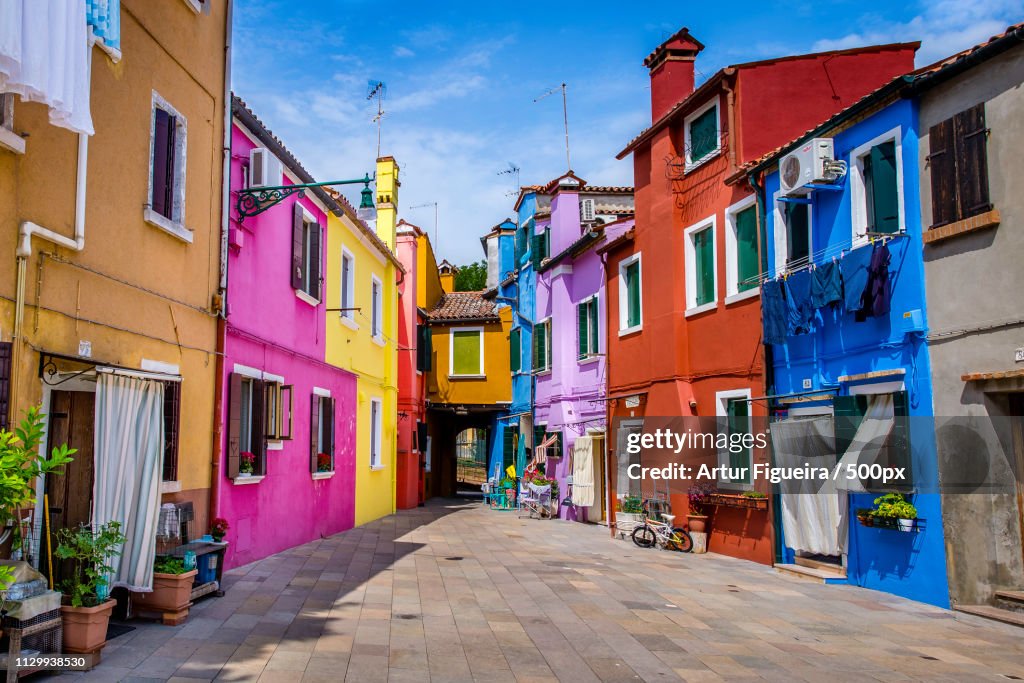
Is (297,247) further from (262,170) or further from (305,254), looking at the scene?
(262,170)

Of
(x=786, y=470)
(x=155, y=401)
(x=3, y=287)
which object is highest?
(x=3, y=287)

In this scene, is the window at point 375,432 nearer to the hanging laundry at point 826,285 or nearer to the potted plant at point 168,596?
the hanging laundry at point 826,285

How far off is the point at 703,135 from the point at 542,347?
9.97 metres

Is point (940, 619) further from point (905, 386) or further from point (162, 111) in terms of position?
point (162, 111)

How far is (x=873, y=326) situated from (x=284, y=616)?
312 inches

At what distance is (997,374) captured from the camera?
899cm

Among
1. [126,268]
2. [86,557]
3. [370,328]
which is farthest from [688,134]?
[86,557]

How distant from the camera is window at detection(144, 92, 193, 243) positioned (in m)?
9.13

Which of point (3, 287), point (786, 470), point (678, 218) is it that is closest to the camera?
point (3, 287)

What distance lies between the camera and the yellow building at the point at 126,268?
6848mm

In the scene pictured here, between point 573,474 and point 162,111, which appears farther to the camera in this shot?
point 573,474

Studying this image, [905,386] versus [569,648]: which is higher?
[905,386]

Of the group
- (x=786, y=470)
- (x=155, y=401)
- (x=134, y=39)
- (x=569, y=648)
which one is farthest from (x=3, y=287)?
(x=786, y=470)

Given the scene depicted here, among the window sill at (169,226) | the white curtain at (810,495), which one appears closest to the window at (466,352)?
the white curtain at (810,495)
